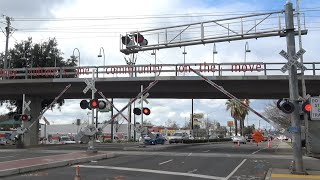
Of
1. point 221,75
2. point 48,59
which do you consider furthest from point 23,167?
point 48,59

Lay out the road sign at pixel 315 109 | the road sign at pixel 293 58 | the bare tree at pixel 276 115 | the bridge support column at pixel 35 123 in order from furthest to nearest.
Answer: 1. the bare tree at pixel 276 115
2. the bridge support column at pixel 35 123
3. the road sign at pixel 293 58
4. the road sign at pixel 315 109

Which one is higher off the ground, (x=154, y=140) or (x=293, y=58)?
(x=293, y=58)

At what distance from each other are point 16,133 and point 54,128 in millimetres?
83923

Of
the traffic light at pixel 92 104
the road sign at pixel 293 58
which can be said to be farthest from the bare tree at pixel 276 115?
the road sign at pixel 293 58

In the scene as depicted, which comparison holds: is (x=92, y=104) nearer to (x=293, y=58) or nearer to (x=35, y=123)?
(x=293, y=58)

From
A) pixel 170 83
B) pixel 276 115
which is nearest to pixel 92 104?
pixel 170 83

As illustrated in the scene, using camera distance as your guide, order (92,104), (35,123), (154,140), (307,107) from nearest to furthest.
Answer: (307,107)
(92,104)
(35,123)
(154,140)

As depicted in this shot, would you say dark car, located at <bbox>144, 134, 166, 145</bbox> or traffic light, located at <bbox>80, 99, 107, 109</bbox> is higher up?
traffic light, located at <bbox>80, 99, 107, 109</bbox>

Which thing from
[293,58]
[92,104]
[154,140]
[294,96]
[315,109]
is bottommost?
[154,140]

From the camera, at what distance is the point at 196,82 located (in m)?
37.4

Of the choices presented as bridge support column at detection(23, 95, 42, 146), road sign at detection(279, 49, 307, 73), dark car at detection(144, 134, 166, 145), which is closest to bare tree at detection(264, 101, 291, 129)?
dark car at detection(144, 134, 166, 145)

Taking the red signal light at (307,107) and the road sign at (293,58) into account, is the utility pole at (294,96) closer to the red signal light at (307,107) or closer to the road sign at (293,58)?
the road sign at (293,58)

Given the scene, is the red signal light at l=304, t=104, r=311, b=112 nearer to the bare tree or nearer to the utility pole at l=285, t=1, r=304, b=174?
the utility pole at l=285, t=1, r=304, b=174

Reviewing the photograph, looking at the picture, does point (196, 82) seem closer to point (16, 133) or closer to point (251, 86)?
point (251, 86)
